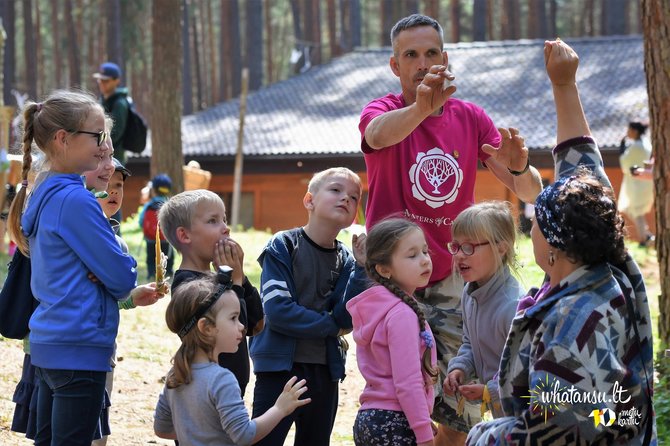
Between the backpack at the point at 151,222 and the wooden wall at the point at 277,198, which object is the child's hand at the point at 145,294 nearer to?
the backpack at the point at 151,222

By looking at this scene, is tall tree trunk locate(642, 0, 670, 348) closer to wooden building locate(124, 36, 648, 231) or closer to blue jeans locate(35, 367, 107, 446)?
blue jeans locate(35, 367, 107, 446)

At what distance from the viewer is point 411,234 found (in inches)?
157

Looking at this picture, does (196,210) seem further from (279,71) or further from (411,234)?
(279,71)

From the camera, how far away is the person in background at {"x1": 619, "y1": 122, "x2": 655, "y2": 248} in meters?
15.8

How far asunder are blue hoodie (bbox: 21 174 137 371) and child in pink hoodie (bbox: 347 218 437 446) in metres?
0.95

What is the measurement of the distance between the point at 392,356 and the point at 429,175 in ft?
2.79

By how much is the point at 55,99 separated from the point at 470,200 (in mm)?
1789

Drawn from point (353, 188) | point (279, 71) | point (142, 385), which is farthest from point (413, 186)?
point (279, 71)

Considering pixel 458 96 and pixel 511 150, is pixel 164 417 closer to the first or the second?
pixel 511 150

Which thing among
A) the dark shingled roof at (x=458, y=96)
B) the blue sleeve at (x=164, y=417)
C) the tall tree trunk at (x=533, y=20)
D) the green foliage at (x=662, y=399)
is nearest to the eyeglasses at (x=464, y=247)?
the blue sleeve at (x=164, y=417)

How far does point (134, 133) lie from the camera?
10484mm

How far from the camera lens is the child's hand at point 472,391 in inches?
146

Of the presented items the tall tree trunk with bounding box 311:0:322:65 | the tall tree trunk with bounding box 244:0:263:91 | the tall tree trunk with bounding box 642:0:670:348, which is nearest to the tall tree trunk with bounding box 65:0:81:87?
the tall tree trunk with bounding box 244:0:263:91

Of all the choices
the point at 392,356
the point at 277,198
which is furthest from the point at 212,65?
the point at 392,356
